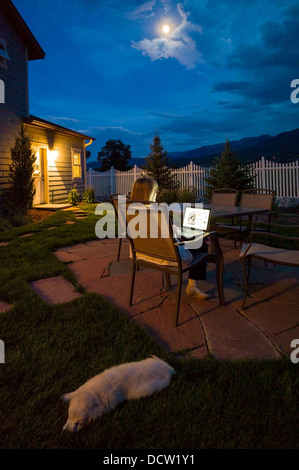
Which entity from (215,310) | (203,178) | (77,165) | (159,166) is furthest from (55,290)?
(77,165)

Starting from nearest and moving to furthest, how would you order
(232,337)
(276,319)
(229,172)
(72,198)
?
(232,337) → (276,319) → (229,172) → (72,198)

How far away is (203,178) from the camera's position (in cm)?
1282

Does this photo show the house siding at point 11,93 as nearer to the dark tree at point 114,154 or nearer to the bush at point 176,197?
the bush at point 176,197

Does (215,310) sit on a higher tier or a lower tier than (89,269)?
lower

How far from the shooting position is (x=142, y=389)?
5.74 ft

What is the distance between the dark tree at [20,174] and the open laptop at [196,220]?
24.3 ft

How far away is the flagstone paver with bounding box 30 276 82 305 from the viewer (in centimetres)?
316

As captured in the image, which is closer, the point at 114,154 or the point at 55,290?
the point at 55,290

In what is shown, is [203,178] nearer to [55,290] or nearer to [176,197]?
[176,197]

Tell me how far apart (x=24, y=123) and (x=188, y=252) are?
32.6 feet

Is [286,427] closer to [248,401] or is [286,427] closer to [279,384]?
[248,401]

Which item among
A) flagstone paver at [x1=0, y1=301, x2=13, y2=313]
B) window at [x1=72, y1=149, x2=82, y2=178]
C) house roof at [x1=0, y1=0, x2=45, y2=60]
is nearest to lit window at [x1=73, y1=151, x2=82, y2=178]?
window at [x1=72, y1=149, x2=82, y2=178]

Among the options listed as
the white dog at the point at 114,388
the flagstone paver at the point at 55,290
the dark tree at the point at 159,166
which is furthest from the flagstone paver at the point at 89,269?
the dark tree at the point at 159,166

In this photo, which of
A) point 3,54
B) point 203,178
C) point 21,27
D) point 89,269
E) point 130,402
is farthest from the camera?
point 203,178
